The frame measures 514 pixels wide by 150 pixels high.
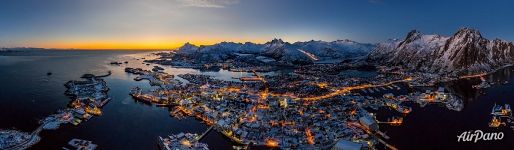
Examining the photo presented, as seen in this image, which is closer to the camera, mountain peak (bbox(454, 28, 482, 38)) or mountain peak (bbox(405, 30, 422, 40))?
mountain peak (bbox(454, 28, 482, 38))

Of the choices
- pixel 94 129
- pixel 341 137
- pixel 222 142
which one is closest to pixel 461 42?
pixel 341 137

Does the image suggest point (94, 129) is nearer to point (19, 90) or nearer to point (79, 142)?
point (79, 142)

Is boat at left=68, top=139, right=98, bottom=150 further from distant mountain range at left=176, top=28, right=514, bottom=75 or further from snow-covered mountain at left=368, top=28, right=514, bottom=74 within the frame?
snow-covered mountain at left=368, top=28, right=514, bottom=74

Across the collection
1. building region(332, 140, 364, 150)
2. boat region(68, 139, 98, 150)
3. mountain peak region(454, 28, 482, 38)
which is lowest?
boat region(68, 139, 98, 150)

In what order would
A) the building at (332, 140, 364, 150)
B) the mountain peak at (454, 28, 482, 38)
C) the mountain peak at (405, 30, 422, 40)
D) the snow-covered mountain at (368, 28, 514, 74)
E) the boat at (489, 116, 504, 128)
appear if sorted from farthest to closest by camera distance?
the mountain peak at (405, 30, 422, 40), the mountain peak at (454, 28, 482, 38), the snow-covered mountain at (368, 28, 514, 74), the boat at (489, 116, 504, 128), the building at (332, 140, 364, 150)

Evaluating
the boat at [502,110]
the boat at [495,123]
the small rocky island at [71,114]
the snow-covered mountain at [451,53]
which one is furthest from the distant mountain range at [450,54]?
the small rocky island at [71,114]

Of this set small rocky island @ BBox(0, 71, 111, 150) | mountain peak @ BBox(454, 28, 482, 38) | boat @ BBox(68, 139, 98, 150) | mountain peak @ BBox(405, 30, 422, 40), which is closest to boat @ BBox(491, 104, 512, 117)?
boat @ BBox(68, 139, 98, 150)

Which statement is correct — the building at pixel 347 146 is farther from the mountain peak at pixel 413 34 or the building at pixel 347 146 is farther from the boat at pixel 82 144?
the mountain peak at pixel 413 34

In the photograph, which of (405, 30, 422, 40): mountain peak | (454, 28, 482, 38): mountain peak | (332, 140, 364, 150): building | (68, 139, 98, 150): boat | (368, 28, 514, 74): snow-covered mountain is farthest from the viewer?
(405, 30, 422, 40): mountain peak

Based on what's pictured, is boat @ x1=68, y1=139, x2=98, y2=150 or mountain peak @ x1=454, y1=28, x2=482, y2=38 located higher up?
mountain peak @ x1=454, y1=28, x2=482, y2=38
